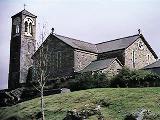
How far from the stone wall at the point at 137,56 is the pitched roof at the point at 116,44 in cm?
73

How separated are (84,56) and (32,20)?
13.0 metres

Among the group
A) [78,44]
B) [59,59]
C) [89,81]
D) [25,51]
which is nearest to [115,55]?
[78,44]

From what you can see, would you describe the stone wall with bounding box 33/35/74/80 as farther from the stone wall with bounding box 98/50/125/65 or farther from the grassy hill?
the grassy hill

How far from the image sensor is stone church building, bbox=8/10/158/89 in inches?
2340

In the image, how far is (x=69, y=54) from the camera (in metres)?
60.2

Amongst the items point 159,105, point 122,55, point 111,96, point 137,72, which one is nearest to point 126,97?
point 111,96

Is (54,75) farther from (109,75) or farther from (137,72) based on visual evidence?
(137,72)

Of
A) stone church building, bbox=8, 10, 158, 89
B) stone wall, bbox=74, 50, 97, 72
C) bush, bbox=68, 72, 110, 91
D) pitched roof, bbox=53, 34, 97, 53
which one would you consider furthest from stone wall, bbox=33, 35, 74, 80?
bush, bbox=68, 72, 110, 91

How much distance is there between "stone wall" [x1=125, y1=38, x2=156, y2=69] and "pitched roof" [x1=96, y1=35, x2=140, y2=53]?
0.73 metres

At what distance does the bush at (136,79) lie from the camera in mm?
43688

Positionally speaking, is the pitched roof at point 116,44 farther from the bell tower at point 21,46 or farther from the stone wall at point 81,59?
the bell tower at point 21,46

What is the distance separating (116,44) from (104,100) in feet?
92.7

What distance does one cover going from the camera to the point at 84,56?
61.0m

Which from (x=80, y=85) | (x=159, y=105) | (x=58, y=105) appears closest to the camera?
(x=159, y=105)
